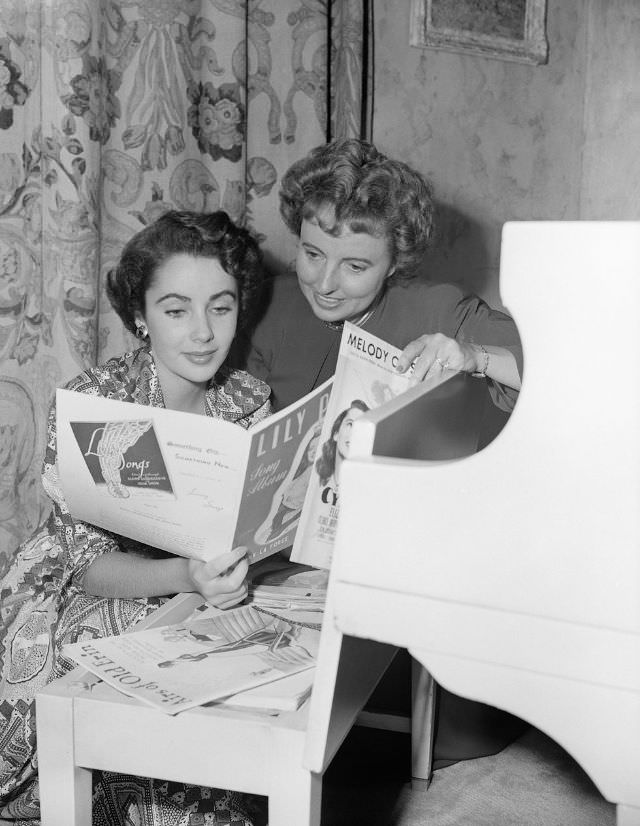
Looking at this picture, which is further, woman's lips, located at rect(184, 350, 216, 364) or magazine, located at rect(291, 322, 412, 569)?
A: woman's lips, located at rect(184, 350, 216, 364)

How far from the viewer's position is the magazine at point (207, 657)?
983 mm

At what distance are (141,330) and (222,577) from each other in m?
0.49

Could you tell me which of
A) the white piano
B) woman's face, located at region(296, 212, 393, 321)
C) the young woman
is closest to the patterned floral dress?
the young woman

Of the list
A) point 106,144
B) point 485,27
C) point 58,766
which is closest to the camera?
point 58,766

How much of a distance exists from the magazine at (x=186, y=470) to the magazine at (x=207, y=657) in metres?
0.09

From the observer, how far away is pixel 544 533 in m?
0.78

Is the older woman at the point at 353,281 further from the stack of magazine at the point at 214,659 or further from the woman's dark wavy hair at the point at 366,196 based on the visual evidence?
the stack of magazine at the point at 214,659

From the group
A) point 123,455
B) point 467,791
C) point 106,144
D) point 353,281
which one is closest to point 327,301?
point 353,281

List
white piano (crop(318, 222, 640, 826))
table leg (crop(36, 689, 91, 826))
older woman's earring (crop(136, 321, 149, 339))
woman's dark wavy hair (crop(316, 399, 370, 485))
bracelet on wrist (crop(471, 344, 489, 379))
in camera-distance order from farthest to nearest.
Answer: older woman's earring (crop(136, 321, 149, 339)), bracelet on wrist (crop(471, 344, 489, 379)), woman's dark wavy hair (crop(316, 399, 370, 485)), table leg (crop(36, 689, 91, 826)), white piano (crop(318, 222, 640, 826))

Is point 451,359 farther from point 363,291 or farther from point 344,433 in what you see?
point 363,291

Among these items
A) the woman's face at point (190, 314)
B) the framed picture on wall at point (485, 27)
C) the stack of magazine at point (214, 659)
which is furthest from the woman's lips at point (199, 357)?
the framed picture on wall at point (485, 27)

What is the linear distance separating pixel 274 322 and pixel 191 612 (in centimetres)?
65

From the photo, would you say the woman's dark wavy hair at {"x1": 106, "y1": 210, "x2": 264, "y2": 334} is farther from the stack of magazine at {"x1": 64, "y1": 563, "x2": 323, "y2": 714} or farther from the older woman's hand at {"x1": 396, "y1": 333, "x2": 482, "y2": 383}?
the stack of magazine at {"x1": 64, "y1": 563, "x2": 323, "y2": 714}

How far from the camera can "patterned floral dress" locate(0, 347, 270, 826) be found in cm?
129
